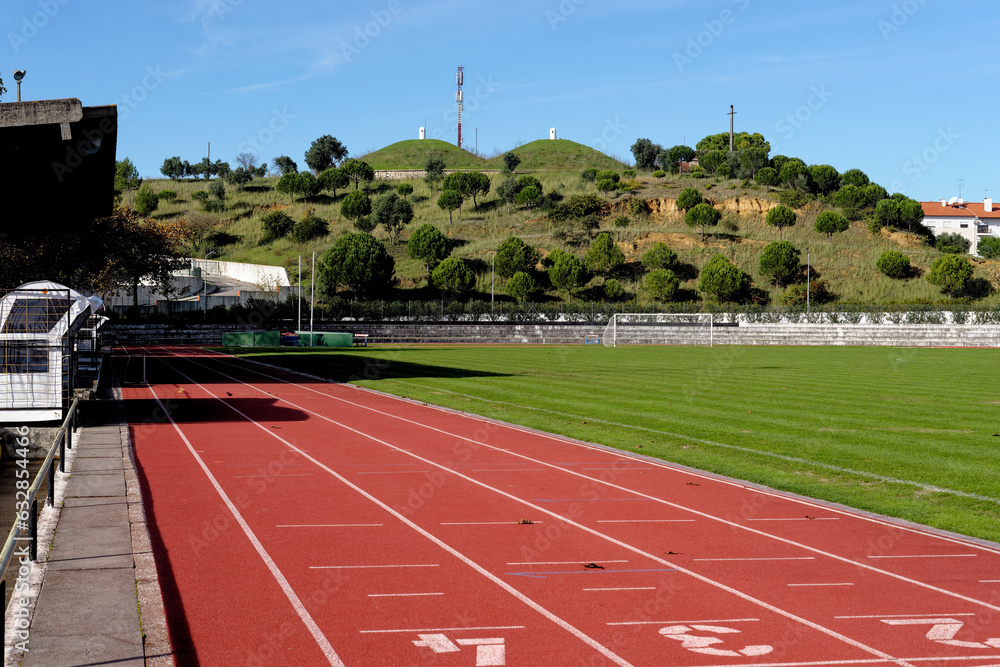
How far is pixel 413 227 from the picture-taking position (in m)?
114

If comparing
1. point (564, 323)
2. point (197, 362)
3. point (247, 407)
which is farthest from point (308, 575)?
point (564, 323)

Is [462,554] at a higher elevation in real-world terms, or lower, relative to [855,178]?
lower

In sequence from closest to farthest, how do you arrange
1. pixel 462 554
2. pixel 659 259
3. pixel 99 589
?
pixel 99 589
pixel 462 554
pixel 659 259

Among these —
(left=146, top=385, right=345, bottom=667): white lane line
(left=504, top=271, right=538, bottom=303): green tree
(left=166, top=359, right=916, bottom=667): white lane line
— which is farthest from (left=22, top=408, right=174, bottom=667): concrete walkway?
(left=504, top=271, right=538, bottom=303): green tree

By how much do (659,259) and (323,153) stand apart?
2951 inches

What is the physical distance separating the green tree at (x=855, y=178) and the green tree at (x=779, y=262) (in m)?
53.2

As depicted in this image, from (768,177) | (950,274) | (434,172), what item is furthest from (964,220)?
(434,172)

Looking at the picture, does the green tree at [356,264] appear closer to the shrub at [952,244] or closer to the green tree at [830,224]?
the green tree at [830,224]

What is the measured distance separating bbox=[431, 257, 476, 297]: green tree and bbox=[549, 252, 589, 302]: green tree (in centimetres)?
845

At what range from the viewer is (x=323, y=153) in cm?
14762

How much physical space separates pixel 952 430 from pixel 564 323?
5992 cm

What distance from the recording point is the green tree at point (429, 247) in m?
90.8

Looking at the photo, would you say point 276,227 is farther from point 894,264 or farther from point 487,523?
point 487,523

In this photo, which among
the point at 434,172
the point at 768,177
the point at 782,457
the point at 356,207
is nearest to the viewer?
the point at 782,457
